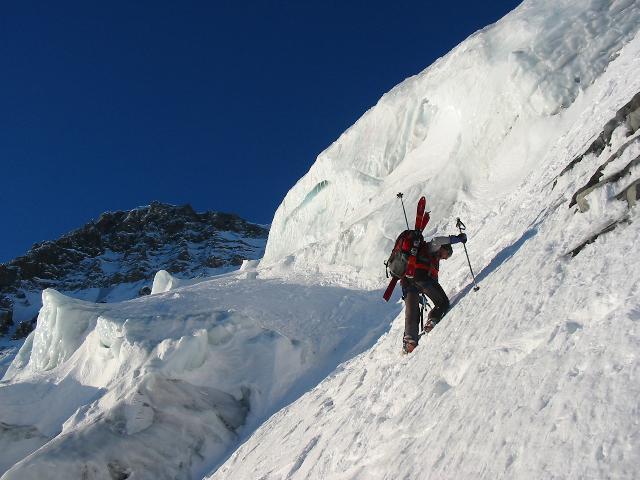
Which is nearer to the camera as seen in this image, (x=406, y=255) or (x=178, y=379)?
(x=406, y=255)

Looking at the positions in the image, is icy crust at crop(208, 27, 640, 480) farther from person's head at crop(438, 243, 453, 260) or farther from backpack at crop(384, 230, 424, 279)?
backpack at crop(384, 230, 424, 279)

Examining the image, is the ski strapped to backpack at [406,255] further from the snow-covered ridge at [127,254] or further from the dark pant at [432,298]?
the snow-covered ridge at [127,254]

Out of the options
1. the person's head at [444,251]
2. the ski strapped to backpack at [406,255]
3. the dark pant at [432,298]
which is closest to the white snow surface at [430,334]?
the dark pant at [432,298]

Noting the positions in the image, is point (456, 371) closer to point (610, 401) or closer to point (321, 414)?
point (610, 401)

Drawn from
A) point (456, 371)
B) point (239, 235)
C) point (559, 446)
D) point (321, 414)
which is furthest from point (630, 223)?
point (239, 235)

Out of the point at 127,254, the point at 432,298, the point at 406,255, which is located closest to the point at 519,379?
the point at 432,298

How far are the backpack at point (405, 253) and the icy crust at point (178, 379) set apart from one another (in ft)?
Result: 14.5

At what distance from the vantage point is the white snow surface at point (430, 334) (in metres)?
3.81

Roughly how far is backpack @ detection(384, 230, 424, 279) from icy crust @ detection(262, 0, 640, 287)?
21.7ft

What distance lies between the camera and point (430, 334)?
6.92m

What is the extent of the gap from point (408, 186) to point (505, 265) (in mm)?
11174

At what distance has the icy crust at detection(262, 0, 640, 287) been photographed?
1455cm

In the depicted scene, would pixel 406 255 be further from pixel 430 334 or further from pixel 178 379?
pixel 178 379

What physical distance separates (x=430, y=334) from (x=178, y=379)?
7.03 m
